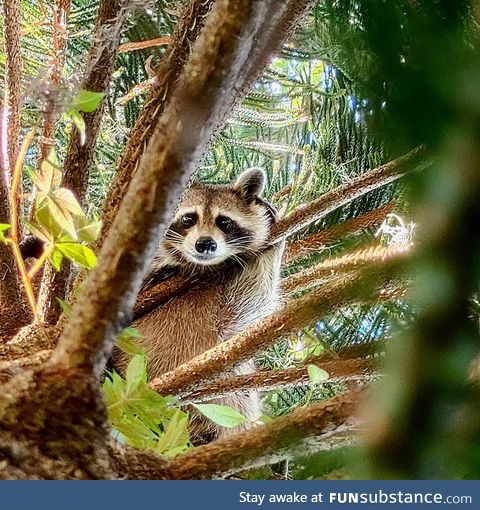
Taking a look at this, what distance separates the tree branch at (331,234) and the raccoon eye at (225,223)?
13 cm

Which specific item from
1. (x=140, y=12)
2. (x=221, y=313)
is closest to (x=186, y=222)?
(x=221, y=313)

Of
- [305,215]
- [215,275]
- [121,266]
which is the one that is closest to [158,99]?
[305,215]

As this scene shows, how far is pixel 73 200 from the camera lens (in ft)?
1.55

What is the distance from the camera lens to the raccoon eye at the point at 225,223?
1105 millimetres

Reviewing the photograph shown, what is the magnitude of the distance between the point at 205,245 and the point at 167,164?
788 mm

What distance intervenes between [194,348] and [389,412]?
2.88 ft

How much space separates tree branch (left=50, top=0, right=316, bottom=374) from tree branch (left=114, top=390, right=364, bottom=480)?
5 centimetres

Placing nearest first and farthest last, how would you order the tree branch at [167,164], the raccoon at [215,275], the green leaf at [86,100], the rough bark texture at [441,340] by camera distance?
the rough bark texture at [441,340] → the tree branch at [167,164] → the green leaf at [86,100] → the raccoon at [215,275]

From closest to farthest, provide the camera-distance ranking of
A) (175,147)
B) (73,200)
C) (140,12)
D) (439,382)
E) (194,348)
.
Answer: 1. (439,382)
2. (175,147)
3. (73,200)
4. (140,12)
5. (194,348)

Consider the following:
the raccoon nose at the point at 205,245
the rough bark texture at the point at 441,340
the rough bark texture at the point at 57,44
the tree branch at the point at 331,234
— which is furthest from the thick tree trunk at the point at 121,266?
the raccoon nose at the point at 205,245

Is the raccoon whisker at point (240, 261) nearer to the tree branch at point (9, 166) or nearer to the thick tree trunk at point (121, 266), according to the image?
the tree branch at point (9, 166)

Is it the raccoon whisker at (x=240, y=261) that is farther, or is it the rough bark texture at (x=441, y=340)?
the raccoon whisker at (x=240, y=261)

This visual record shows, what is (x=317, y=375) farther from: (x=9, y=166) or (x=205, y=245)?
(x=205, y=245)

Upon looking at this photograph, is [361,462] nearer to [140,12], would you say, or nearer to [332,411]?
[332,411]
